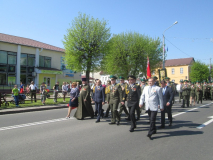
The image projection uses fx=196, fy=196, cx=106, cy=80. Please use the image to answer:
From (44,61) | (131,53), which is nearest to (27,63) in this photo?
(44,61)

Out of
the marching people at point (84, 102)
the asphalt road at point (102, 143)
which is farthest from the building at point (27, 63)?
the asphalt road at point (102, 143)

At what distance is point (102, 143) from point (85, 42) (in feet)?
64.6

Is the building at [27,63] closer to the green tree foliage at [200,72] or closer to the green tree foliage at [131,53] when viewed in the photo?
the green tree foliage at [131,53]

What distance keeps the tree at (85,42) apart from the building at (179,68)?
137 feet

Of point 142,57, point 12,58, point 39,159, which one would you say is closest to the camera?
point 39,159

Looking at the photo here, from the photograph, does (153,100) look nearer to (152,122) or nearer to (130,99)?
(152,122)

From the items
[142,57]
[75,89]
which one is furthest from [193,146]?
[142,57]

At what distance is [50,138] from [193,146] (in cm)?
403

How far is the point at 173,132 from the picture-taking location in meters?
6.63

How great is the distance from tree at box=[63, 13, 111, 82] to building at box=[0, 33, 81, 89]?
11.5 feet

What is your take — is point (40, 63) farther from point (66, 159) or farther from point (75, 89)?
point (66, 159)

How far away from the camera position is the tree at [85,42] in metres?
23.9

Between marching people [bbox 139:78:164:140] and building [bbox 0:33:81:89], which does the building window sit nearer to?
building [bbox 0:33:81:89]

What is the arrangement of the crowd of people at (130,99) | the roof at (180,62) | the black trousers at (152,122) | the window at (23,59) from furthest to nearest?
the roof at (180,62), the window at (23,59), the crowd of people at (130,99), the black trousers at (152,122)
